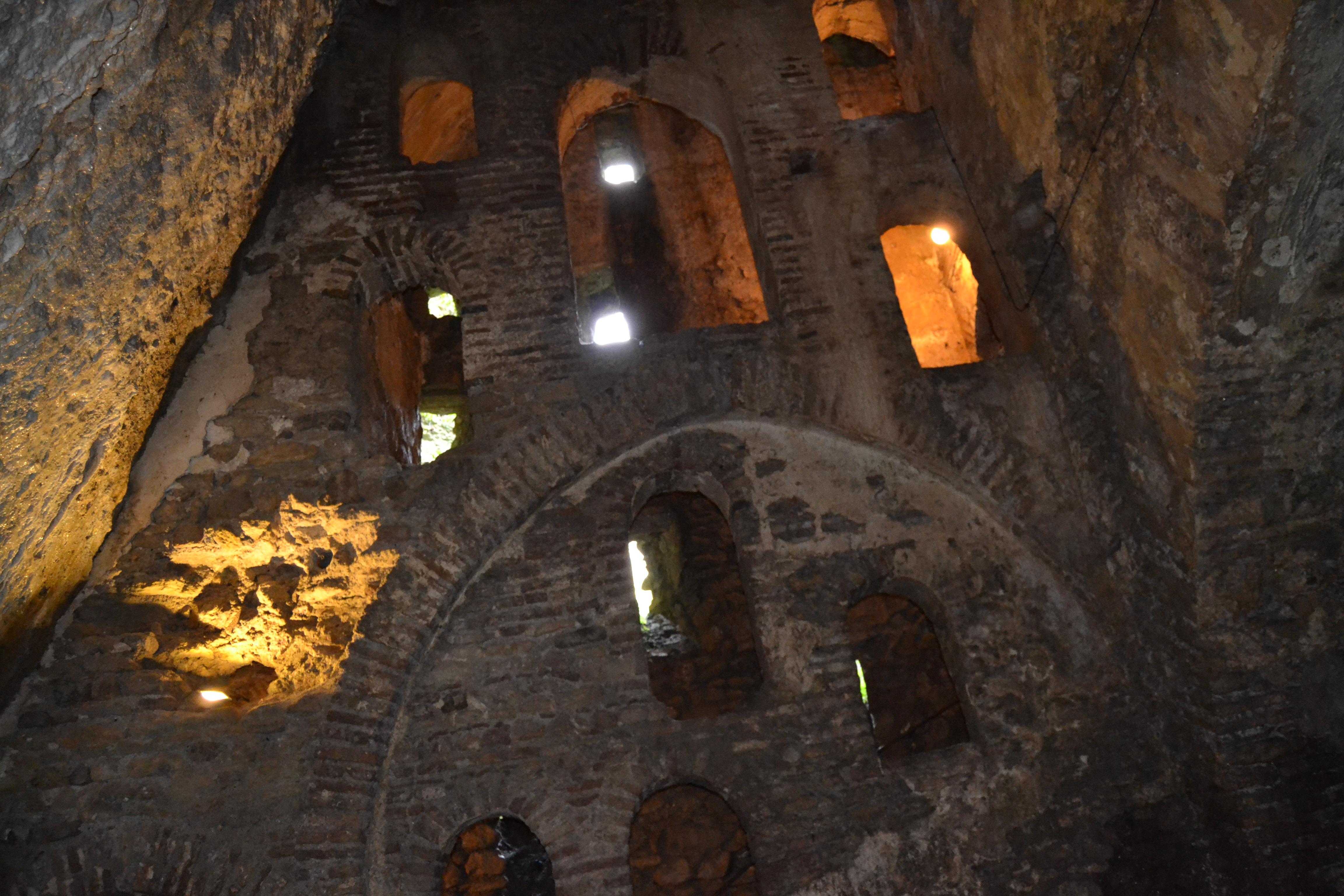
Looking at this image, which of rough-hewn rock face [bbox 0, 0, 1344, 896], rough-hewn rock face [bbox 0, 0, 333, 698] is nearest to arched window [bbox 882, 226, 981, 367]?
rough-hewn rock face [bbox 0, 0, 1344, 896]

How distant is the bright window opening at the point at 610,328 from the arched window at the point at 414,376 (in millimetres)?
1497

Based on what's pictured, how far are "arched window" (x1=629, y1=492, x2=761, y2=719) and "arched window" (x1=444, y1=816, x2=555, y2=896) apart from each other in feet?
4.35

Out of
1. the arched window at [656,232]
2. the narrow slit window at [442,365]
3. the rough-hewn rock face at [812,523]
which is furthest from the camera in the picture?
the narrow slit window at [442,365]

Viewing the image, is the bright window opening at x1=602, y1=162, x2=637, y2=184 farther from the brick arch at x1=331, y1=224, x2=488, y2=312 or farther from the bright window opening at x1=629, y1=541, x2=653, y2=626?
the brick arch at x1=331, y1=224, x2=488, y2=312

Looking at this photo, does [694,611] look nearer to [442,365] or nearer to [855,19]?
[442,365]

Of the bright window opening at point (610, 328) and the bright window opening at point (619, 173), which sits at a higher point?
the bright window opening at point (619, 173)

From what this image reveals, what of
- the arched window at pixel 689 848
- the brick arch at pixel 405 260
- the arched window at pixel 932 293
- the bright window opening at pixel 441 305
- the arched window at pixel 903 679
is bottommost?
the arched window at pixel 689 848

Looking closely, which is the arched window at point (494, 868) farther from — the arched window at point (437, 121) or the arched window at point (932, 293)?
the arched window at point (932, 293)

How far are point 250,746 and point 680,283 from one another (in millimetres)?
6296

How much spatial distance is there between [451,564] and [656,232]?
5873mm

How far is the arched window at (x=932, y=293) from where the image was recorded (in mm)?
7910

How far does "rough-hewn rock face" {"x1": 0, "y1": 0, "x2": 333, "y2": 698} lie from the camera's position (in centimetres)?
270

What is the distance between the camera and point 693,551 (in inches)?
283

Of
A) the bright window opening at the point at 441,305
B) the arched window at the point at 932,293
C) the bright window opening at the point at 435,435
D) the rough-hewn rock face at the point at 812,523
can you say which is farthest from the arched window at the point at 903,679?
the bright window opening at the point at 435,435
